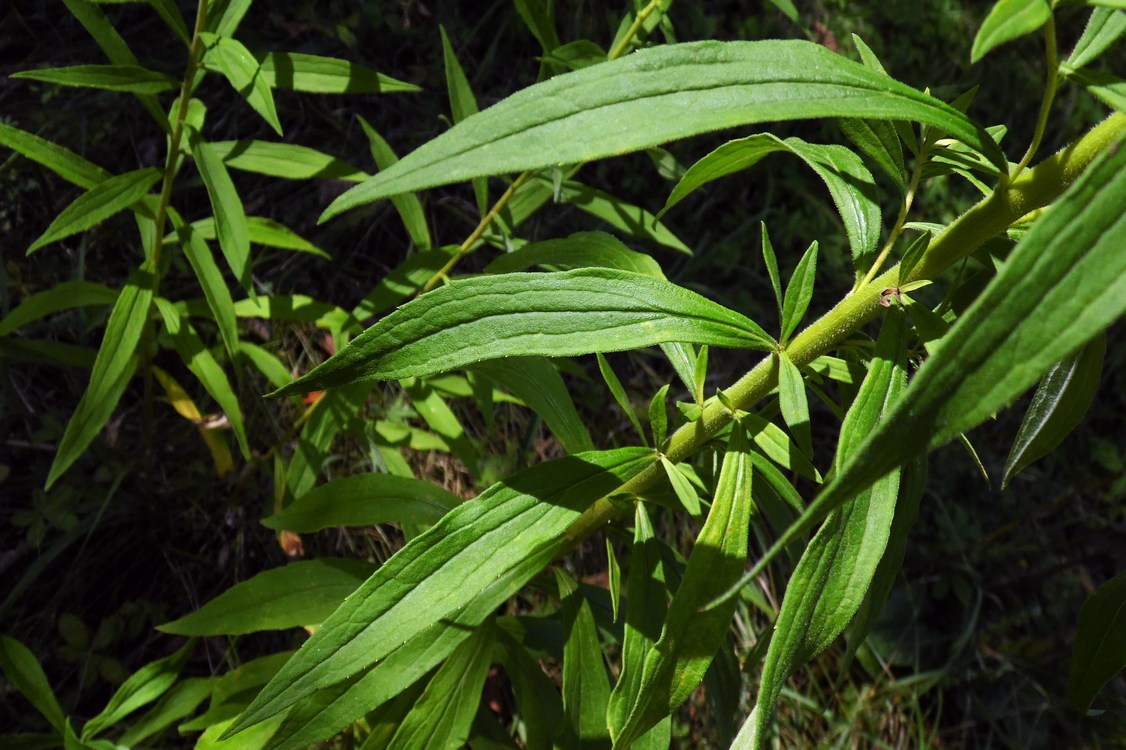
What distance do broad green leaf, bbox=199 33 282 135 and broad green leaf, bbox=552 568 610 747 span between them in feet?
2.45

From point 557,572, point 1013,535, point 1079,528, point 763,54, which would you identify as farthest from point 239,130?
point 1079,528

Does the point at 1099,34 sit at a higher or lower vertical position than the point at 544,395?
higher

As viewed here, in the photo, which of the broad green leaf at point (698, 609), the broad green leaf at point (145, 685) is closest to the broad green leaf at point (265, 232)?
the broad green leaf at point (145, 685)

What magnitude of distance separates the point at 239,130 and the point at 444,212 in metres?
0.53

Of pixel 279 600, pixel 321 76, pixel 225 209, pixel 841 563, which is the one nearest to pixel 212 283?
pixel 225 209

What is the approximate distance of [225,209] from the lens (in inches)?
52.0

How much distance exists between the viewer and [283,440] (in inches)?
66.9

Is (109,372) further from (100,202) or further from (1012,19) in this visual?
(1012,19)

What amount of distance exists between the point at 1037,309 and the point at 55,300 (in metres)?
1.44

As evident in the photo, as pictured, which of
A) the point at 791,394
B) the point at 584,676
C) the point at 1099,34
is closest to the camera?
the point at 1099,34

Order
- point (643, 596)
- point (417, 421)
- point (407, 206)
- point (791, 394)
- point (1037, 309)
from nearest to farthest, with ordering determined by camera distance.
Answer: point (1037, 309) → point (791, 394) → point (643, 596) → point (407, 206) → point (417, 421)

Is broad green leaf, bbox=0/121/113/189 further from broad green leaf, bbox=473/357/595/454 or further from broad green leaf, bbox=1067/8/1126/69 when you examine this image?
broad green leaf, bbox=1067/8/1126/69

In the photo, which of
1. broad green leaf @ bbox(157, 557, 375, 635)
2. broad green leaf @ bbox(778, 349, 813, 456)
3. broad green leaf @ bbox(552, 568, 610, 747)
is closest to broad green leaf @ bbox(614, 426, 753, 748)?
broad green leaf @ bbox(778, 349, 813, 456)

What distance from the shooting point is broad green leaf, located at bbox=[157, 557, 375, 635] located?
4.29 ft
